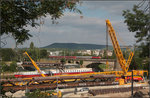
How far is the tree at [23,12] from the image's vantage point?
20.6ft

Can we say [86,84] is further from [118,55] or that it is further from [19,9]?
[19,9]

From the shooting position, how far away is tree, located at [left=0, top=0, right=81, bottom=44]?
6268 millimetres

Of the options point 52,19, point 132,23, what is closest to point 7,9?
point 52,19

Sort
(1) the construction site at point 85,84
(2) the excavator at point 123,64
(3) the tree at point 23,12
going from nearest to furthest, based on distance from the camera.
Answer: (3) the tree at point 23,12 → (1) the construction site at point 85,84 → (2) the excavator at point 123,64

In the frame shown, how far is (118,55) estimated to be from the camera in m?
51.2

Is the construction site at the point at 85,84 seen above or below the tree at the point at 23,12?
below

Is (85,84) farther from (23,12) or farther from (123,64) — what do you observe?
(23,12)

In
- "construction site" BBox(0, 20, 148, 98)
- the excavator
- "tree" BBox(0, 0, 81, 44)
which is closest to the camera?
"tree" BBox(0, 0, 81, 44)

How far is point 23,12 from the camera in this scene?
22.7 feet

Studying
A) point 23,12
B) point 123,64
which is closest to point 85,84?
point 123,64

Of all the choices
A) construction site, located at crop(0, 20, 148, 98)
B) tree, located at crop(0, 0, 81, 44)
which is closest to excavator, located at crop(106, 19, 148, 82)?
construction site, located at crop(0, 20, 148, 98)

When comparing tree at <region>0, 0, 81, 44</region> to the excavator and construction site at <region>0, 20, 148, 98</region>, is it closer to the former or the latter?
construction site at <region>0, 20, 148, 98</region>

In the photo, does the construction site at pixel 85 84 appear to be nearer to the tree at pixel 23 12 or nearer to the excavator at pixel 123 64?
the excavator at pixel 123 64

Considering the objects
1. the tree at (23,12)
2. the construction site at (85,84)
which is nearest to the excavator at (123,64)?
the construction site at (85,84)
